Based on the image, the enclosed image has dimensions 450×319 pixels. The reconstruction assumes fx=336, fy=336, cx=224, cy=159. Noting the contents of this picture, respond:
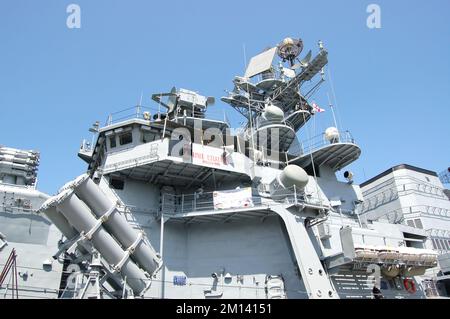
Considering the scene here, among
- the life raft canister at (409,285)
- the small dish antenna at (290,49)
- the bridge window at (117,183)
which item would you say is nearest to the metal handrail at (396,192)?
the life raft canister at (409,285)

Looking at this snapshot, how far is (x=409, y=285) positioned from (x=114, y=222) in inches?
772

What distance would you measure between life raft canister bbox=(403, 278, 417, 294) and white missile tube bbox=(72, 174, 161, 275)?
16693mm

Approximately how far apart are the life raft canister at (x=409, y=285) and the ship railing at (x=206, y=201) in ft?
26.4

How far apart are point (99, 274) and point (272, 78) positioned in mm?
24675

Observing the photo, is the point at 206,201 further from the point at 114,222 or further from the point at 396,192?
the point at 396,192

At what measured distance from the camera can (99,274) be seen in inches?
562

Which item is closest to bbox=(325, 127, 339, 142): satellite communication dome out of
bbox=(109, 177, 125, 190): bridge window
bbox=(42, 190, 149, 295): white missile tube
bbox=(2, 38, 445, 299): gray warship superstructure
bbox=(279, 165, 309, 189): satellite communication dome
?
bbox=(2, 38, 445, 299): gray warship superstructure

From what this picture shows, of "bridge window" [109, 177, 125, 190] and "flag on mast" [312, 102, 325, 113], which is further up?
"flag on mast" [312, 102, 325, 113]

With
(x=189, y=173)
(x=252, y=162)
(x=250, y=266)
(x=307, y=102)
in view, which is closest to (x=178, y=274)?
(x=250, y=266)

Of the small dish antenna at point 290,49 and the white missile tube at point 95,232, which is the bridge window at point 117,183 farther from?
the small dish antenna at point 290,49

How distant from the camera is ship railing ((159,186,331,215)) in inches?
801

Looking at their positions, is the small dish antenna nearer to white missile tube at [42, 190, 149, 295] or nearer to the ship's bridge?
the ship's bridge
